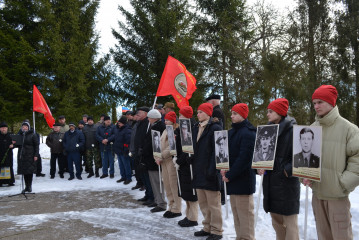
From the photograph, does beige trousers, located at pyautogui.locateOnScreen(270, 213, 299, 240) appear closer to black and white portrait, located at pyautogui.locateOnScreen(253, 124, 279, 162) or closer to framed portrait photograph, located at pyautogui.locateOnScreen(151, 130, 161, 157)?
black and white portrait, located at pyautogui.locateOnScreen(253, 124, 279, 162)

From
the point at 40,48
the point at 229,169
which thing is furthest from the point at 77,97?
the point at 229,169

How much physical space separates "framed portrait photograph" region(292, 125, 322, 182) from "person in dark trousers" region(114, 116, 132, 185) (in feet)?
25.9

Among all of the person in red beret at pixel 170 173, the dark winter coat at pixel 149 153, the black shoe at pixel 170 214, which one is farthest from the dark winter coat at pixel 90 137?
the black shoe at pixel 170 214

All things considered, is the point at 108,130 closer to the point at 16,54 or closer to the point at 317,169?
the point at 317,169

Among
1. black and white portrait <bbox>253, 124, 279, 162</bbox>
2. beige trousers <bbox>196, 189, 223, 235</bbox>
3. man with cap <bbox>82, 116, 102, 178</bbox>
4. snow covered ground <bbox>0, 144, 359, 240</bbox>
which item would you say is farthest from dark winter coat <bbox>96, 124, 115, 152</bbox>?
black and white portrait <bbox>253, 124, 279, 162</bbox>

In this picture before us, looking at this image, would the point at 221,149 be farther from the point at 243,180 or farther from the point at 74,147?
the point at 74,147

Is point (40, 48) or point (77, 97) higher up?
point (40, 48)

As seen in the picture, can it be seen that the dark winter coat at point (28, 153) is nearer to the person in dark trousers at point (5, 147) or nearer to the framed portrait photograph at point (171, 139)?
the person in dark trousers at point (5, 147)

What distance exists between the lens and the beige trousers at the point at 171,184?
6.75 m

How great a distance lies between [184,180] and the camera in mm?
6207

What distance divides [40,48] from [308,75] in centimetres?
1646

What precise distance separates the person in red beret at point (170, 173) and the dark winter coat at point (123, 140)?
4183 mm

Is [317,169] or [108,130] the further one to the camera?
[108,130]

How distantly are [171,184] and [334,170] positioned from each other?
3.92 m
